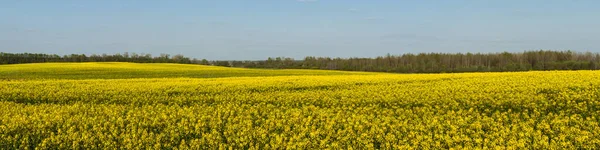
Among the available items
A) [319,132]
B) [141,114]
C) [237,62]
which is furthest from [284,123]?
[237,62]

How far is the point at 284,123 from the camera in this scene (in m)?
13.2

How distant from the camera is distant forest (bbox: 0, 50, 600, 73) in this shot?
98756 millimetres

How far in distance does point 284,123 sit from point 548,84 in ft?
42.5

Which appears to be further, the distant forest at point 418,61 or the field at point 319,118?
the distant forest at point 418,61

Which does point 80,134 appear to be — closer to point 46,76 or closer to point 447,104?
point 447,104

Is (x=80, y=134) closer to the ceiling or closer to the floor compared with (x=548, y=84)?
closer to the floor

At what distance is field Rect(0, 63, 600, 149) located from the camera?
11211 millimetres

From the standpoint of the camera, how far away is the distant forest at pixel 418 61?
98.8 metres

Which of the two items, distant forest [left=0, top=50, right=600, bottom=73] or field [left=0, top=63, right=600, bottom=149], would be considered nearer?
field [left=0, top=63, right=600, bottom=149]

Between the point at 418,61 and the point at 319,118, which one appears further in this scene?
the point at 418,61

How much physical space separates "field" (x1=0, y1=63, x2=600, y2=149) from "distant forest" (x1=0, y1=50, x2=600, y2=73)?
7687cm

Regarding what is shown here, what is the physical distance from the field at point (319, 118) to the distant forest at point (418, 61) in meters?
76.9

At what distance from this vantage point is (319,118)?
45.4ft

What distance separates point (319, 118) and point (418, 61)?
112531 millimetres
